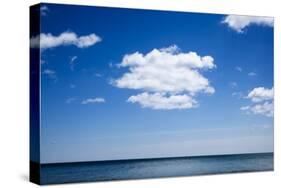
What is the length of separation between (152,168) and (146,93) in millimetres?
1390

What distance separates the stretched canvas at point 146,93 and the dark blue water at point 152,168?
0.02 metres

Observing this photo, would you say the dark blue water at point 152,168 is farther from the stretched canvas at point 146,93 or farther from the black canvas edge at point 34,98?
the black canvas edge at point 34,98

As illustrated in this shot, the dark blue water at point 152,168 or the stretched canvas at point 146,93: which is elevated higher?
the stretched canvas at point 146,93

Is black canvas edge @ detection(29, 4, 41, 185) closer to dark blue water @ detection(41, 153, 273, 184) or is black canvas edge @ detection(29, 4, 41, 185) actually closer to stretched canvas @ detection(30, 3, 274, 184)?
stretched canvas @ detection(30, 3, 274, 184)

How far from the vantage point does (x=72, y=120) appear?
1230 centimetres

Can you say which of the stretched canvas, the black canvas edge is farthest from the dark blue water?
the black canvas edge

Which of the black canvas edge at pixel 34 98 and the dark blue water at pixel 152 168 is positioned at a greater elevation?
the black canvas edge at pixel 34 98

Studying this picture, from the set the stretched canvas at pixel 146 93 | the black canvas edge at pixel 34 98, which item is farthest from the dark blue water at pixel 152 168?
the black canvas edge at pixel 34 98

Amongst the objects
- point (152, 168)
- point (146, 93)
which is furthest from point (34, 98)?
point (152, 168)

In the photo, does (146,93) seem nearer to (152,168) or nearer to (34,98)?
(152,168)

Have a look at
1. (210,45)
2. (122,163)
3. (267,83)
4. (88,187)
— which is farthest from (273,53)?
(88,187)

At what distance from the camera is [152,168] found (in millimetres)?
12922

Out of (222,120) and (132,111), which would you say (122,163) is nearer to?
(132,111)

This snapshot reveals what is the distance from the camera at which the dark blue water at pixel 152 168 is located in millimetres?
12164
